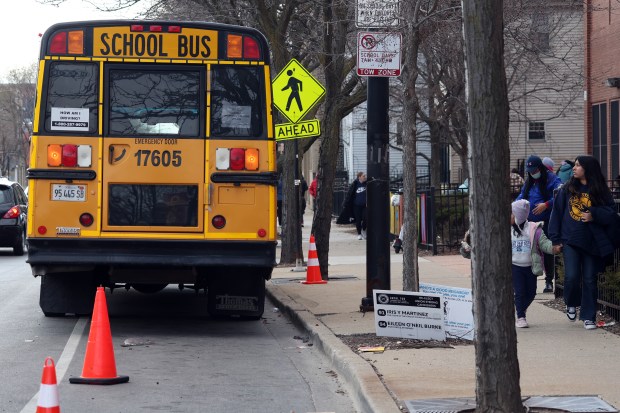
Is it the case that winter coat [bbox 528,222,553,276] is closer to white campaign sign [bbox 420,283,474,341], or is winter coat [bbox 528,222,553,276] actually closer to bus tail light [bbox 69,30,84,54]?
white campaign sign [bbox 420,283,474,341]

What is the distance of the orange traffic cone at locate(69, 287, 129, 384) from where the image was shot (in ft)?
27.0

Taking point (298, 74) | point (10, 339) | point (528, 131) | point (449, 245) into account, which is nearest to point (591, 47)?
point (449, 245)

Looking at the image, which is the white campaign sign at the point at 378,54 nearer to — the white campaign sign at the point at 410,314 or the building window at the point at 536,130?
the white campaign sign at the point at 410,314

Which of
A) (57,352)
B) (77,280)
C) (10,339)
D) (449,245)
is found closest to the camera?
(57,352)

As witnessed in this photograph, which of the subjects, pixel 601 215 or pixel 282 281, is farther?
pixel 282 281

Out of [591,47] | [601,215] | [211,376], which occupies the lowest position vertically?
[211,376]

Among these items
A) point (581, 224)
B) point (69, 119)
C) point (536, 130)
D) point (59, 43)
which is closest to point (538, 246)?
point (581, 224)

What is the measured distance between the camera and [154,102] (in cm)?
1116

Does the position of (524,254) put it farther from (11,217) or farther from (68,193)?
(11,217)

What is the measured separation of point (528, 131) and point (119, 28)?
31212mm

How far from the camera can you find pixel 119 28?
36.5ft

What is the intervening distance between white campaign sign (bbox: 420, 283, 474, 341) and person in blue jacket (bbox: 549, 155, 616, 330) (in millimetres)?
1235

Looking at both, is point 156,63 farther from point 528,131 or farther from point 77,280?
point 528,131

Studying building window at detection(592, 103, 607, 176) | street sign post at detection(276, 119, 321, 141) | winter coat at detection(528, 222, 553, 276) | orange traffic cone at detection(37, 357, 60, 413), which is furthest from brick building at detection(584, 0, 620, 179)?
orange traffic cone at detection(37, 357, 60, 413)
